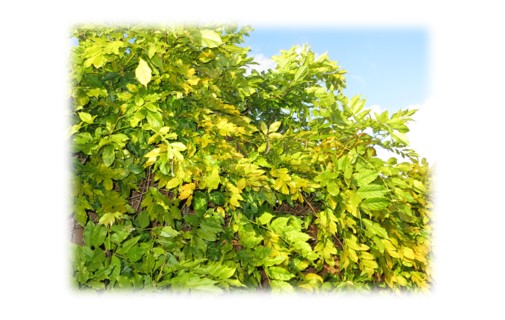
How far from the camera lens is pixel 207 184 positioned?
232 cm

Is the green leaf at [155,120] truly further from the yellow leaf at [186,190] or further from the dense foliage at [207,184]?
the yellow leaf at [186,190]

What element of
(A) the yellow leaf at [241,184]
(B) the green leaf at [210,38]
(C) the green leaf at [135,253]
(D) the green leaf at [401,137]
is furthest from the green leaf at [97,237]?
(D) the green leaf at [401,137]

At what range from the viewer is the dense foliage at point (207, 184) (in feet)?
7.41

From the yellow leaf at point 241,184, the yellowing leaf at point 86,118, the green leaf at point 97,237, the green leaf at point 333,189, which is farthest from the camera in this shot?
the green leaf at point 333,189

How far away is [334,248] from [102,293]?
133 cm

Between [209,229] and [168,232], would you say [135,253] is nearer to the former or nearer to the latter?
[168,232]

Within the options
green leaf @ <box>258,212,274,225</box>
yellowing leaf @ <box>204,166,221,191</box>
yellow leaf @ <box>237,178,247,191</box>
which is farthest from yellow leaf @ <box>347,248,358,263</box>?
yellowing leaf @ <box>204,166,221,191</box>

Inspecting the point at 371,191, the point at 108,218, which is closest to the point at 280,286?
the point at 371,191

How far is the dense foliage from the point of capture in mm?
2258

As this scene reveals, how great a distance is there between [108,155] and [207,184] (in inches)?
21.6

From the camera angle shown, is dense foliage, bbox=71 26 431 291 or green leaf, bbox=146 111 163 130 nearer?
dense foliage, bbox=71 26 431 291

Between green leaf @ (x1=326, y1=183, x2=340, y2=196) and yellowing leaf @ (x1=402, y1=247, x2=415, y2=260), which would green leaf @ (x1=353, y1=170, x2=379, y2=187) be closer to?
green leaf @ (x1=326, y1=183, x2=340, y2=196)

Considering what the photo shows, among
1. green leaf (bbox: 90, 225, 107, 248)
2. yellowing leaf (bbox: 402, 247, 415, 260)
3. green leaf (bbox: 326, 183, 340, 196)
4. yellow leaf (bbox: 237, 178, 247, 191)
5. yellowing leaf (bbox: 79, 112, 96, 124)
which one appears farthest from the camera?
yellowing leaf (bbox: 402, 247, 415, 260)

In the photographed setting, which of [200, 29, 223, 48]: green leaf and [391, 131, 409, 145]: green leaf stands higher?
[200, 29, 223, 48]: green leaf
